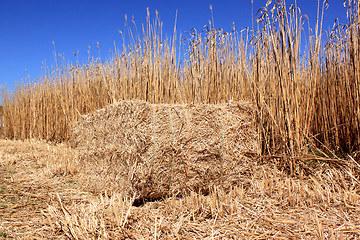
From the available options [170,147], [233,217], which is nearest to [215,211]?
[233,217]

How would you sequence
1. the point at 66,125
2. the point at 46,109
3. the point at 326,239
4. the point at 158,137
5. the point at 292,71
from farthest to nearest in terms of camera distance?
the point at 46,109 → the point at 66,125 → the point at 292,71 → the point at 158,137 → the point at 326,239

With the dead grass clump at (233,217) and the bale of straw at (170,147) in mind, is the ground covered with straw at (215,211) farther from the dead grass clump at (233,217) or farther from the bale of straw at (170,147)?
the bale of straw at (170,147)

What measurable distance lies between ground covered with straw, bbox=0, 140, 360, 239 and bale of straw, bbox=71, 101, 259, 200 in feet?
0.38

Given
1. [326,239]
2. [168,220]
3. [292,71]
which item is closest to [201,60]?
[292,71]

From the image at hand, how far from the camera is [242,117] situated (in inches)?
85.2

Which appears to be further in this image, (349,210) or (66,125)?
(66,125)

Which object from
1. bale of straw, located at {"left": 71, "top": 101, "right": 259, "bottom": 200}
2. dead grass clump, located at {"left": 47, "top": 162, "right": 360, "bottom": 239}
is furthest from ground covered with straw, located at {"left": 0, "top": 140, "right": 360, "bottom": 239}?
bale of straw, located at {"left": 71, "top": 101, "right": 259, "bottom": 200}

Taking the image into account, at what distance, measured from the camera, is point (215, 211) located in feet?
5.08

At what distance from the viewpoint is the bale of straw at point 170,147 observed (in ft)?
5.86

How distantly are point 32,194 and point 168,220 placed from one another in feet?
4.00

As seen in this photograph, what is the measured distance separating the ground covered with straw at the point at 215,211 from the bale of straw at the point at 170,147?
116 millimetres

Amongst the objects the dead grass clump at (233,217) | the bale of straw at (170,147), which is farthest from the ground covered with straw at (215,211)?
the bale of straw at (170,147)

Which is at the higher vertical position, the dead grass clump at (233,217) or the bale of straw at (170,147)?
the bale of straw at (170,147)

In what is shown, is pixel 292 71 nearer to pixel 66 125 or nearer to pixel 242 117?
pixel 242 117
